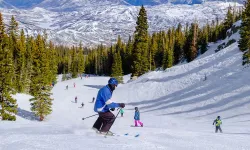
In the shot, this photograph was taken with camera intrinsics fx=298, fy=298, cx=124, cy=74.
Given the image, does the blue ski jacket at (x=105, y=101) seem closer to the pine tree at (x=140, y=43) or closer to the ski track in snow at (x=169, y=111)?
the ski track in snow at (x=169, y=111)

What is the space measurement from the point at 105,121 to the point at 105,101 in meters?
0.98

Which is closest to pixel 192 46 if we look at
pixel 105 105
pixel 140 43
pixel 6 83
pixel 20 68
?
pixel 140 43

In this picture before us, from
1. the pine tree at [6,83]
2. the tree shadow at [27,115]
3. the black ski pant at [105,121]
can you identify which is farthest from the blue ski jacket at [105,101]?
the tree shadow at [27,115]

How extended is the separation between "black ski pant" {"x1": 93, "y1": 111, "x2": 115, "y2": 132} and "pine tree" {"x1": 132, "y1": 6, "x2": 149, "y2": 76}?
51482 millimetres

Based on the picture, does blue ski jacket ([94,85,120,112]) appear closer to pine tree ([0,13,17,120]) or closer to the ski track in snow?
the ski track in snow

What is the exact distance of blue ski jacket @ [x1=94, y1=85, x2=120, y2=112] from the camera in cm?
1086

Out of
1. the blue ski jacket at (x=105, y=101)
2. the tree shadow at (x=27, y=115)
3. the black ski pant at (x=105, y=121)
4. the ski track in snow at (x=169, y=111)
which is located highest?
the blue ski jacket at (x=105, y=101)

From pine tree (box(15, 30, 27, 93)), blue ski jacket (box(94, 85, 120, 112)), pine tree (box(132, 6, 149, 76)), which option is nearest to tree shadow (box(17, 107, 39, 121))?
pine tree (box(15, 30, 27, 93))

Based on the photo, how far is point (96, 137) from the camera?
11.2 m

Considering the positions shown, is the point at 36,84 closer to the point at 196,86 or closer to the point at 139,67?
the point at 196,86

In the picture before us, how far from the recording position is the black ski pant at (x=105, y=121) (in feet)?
37.1

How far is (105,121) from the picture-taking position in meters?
11.5

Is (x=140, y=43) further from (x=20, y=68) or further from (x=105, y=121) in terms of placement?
(x=105, y=121)

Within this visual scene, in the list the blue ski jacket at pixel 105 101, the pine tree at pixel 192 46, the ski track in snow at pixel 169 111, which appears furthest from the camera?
the pine tree at pixel 192 46
